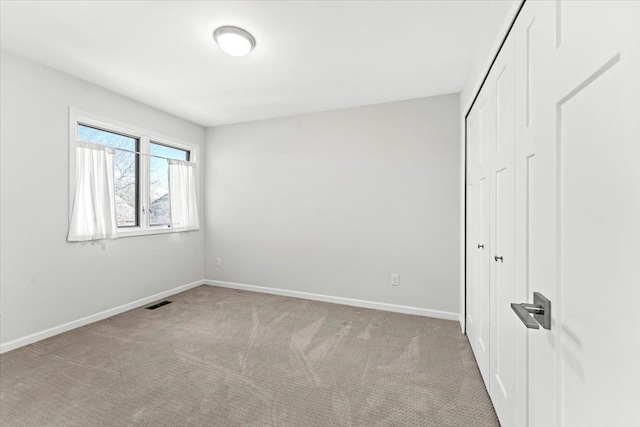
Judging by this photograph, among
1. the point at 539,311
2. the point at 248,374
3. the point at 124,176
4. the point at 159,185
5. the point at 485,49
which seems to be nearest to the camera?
the point at 539,311

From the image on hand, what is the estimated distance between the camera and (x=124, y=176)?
3557mm

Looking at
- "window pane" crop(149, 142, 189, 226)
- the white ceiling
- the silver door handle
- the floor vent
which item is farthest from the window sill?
the silver door handle

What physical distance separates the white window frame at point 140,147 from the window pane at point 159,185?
3.0 inches

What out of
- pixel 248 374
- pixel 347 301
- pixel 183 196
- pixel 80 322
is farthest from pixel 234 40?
pixel 80 322

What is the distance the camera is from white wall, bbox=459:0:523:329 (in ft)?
4.75

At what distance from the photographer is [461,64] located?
2.64 meters

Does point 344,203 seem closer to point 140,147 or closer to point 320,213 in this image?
point 320,213

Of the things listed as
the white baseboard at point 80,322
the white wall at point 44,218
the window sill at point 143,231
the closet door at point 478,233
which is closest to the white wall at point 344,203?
the closet door at point 478,233

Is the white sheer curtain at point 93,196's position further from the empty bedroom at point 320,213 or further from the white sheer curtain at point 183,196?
the white sheer curtain at point 183,196

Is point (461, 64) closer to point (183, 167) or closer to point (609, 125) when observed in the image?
point (609, 125)

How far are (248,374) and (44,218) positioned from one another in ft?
7.95

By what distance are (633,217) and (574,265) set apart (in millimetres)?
260

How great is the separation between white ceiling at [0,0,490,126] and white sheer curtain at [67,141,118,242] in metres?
0.76

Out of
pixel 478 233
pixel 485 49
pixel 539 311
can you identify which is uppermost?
pixel 485 49
